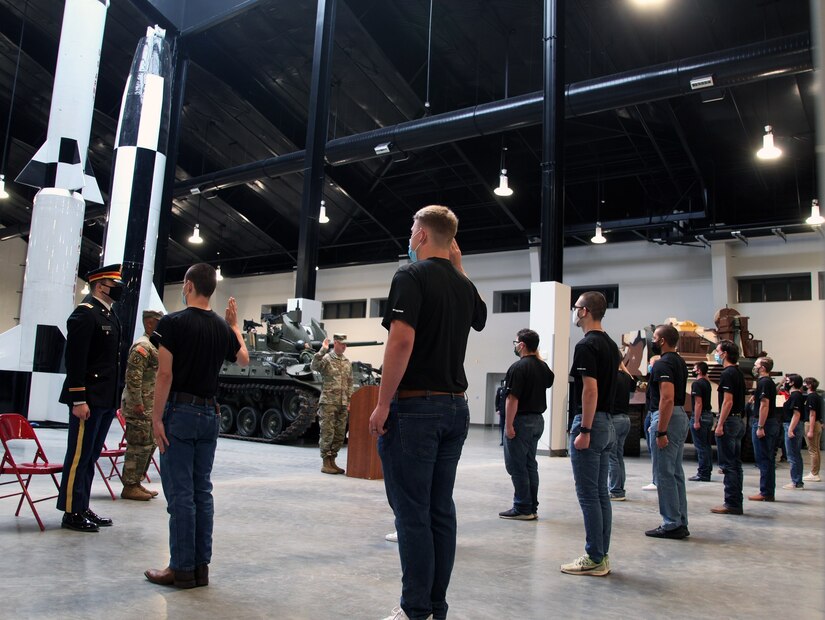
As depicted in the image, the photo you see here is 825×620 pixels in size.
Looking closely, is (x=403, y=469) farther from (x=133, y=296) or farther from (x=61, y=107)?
(x=133, y=296)

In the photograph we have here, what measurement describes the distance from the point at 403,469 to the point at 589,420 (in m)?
1.64

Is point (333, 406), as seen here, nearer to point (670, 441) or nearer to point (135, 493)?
point (135, 493)

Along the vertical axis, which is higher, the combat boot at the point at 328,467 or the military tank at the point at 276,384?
the military tank at the point at 276,384

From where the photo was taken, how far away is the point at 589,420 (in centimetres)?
380

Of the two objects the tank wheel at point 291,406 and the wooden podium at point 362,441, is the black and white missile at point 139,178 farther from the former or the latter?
the wooden podium at point 362,441

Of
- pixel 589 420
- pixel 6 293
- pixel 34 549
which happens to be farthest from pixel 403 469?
pixel 6 293

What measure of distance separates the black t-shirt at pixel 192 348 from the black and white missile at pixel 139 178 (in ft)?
31.9

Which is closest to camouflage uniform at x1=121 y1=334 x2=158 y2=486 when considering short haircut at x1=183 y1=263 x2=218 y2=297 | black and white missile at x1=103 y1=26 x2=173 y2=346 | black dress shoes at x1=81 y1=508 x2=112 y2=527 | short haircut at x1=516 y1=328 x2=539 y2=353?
black dress shoes at x1=81 y1=508 x2=112 y2=527

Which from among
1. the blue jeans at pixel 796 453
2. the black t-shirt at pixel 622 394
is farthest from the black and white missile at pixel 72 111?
the blue jeans at pixel 796 453

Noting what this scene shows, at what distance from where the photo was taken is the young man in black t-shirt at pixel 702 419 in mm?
7574

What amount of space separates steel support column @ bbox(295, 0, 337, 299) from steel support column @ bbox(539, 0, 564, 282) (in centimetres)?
522

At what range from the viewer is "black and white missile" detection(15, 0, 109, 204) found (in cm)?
1047

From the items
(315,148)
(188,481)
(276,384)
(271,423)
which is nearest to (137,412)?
(188,481)

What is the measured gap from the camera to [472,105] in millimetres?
17656
